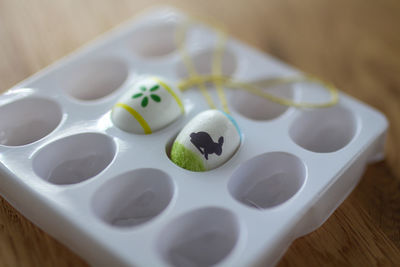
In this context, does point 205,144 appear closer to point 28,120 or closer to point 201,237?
point 201,237

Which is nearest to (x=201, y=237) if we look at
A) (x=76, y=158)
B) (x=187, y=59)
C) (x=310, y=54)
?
(x=76, y=158)

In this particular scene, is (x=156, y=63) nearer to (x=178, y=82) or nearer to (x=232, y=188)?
(x=178, y=82)

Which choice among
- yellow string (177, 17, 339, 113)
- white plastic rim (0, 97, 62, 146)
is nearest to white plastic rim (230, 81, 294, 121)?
yellow string (177, 17, 339, 113)

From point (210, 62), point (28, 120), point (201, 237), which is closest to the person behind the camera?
point (201, 237)

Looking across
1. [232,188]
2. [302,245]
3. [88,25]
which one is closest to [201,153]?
[232,188]

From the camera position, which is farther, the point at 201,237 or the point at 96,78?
the point at 96,78

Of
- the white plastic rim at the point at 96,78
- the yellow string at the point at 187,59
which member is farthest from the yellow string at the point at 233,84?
the white plastic rim at the point at 96,78
